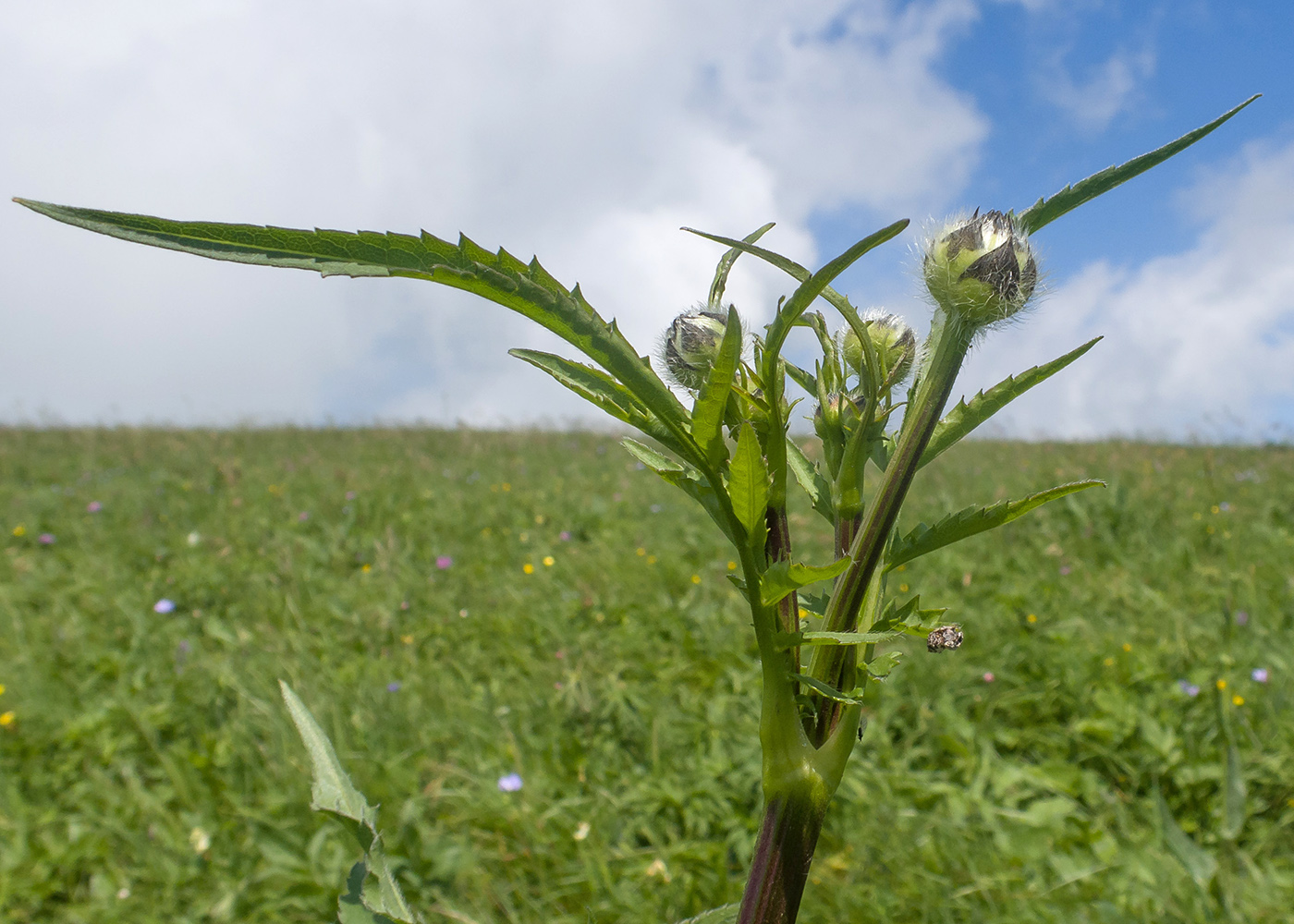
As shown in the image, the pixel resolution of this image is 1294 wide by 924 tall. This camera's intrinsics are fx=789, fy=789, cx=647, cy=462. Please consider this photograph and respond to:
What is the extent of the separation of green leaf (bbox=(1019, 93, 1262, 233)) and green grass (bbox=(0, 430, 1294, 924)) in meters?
1.33

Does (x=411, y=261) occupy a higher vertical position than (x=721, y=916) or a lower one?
higher

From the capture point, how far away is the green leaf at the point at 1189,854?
2.10 meters

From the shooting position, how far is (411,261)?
387 millimetres

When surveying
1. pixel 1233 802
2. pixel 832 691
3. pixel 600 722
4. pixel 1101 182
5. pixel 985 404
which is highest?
pixel 1233 802

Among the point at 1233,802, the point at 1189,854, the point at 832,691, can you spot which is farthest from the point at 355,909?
the point at 1233,802

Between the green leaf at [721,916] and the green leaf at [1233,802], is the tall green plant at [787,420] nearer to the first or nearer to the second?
the green leaf at [721,916]

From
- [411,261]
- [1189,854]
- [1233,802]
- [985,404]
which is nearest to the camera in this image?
[411,261]

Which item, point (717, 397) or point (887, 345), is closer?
point (717, 397)

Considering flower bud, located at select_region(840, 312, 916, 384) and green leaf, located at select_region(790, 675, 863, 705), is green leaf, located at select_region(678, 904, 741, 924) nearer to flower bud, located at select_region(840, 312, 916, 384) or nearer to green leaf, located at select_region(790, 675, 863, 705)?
green leaf, located at select_region(790, 675, 863, 705)

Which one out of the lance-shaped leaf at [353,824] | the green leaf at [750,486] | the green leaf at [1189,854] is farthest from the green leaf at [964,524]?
the green leaf at [1189,854]

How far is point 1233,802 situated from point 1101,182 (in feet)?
8.78

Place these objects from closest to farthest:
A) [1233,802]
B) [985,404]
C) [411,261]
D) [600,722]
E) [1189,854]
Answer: [411,261]
[985,404]
[1189,854]
[1233,802]
[600,722]

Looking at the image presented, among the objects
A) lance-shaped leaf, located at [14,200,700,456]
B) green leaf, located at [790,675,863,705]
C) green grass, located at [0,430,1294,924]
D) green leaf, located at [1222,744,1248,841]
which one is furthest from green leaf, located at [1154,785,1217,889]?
lance-shaped leaf, located at [14,200,700,456]

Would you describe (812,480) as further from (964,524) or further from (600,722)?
(600,722)
